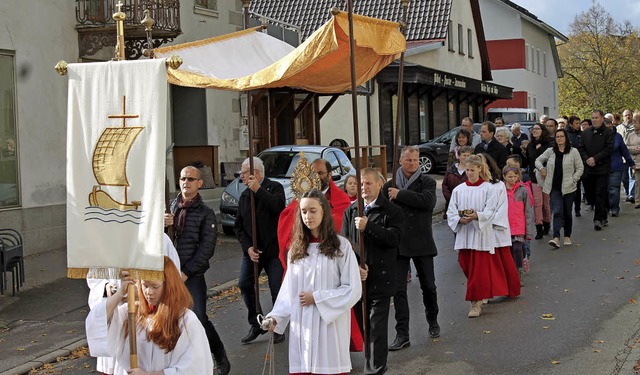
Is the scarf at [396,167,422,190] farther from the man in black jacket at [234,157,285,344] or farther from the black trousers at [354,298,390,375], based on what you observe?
the black trousers at [354,298,390,375]

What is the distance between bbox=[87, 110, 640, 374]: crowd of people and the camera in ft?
16.0

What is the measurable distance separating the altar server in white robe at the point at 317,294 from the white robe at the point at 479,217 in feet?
13.3

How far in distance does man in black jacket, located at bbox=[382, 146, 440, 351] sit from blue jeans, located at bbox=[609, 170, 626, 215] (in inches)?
426

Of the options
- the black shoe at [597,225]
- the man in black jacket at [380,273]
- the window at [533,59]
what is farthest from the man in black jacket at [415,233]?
the window at [533,59]

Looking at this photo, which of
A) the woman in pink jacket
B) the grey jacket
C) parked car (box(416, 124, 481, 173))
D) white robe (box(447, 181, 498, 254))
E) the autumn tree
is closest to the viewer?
white robe (box(447, 181, 498, 254))

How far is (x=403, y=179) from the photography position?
31.0 ft

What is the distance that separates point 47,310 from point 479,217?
5.08 meters

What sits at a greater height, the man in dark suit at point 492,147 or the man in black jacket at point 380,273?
the man in dark suit at point 492,147

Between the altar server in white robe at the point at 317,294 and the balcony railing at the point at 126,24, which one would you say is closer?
the altar server in white robe at the point at 317,294

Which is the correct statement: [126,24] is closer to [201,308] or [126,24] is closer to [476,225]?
[476,225]

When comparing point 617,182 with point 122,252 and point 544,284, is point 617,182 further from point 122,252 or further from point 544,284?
point 122,252

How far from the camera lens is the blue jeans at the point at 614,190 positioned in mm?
19328

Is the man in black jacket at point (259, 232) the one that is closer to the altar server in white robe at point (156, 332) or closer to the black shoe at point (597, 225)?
the altar server in white robe at point (156, 332)

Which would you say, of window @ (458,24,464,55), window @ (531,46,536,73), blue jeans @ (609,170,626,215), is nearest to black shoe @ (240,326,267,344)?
blue jeans @ (609,170,626,215)
